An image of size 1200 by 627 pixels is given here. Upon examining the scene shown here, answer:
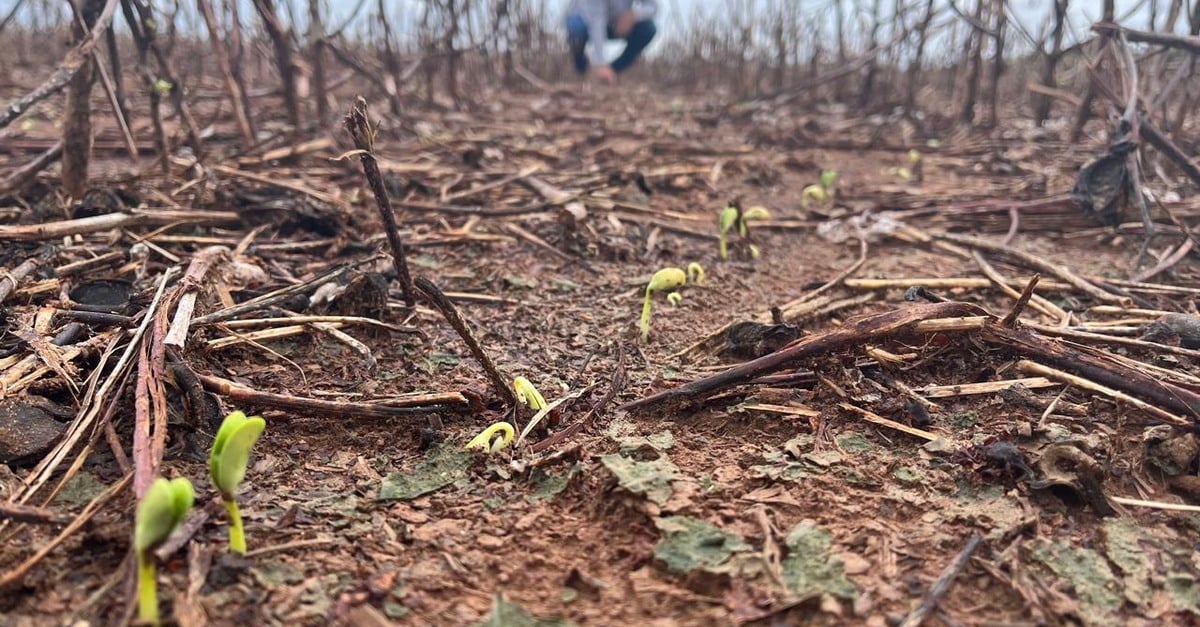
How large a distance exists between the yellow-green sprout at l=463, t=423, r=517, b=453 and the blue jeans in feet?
27.2

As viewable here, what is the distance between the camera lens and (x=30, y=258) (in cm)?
219

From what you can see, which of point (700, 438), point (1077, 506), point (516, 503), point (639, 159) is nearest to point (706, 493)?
point (700, 438)

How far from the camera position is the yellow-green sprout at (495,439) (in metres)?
1.64

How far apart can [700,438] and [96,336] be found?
4.66 feet

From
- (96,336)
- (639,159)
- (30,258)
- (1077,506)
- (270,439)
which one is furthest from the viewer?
(639,159)

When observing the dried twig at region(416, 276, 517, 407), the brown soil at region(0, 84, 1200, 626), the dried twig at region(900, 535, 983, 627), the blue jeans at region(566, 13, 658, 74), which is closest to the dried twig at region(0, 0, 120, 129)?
the brown soil at region(0, 84, 1200, 626)

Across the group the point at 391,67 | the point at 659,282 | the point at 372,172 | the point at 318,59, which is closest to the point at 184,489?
the point at 372,172

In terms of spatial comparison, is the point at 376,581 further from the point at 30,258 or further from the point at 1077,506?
the point at 30,258

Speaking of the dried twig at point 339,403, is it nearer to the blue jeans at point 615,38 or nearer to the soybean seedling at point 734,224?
the soybean seedling at point 734,224

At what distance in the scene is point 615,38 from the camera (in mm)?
9984

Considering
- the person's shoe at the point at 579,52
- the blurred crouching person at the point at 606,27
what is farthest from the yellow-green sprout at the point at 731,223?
the person's shoe at the point at 579,52

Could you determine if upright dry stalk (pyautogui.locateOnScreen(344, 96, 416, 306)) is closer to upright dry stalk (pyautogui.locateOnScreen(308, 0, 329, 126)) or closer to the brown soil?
the brown soil

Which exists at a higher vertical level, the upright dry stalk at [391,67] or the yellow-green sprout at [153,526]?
the upright dry stalk at [391,67]

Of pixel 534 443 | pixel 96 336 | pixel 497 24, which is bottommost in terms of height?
pixel 534 443
